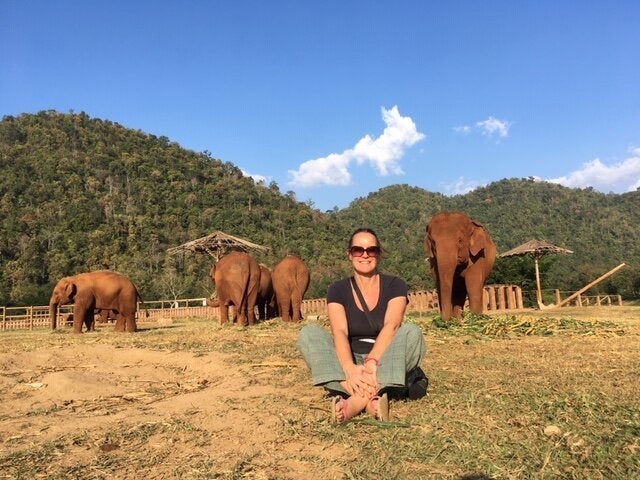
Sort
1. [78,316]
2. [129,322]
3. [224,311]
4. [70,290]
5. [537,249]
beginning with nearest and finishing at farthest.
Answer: [78,316], [70,290], [129,322], [224,311], [537,249]

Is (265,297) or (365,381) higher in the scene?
(265,297)

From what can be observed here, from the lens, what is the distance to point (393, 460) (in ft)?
7.92

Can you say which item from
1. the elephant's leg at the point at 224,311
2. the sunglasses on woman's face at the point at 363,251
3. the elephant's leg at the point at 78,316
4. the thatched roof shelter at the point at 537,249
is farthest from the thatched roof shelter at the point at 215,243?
the sunglasses on woman's face at the point at 363,251

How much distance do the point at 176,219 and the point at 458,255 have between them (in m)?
54.1

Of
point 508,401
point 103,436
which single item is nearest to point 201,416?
point 103,436

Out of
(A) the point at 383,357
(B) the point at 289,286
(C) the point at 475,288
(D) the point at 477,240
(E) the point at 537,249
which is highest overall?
(E) the point at 537,249

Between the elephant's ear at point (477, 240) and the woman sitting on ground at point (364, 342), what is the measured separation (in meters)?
6.94

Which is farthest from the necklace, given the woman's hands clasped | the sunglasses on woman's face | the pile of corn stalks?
the pile of corn stalks

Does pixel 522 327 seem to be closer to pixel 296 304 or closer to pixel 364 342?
pixel 364 342

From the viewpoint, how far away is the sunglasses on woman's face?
11.6ft

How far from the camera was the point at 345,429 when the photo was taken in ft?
9.48

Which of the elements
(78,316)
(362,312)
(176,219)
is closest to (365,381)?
(362,312)

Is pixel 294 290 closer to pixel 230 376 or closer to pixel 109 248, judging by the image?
pixel 230 376

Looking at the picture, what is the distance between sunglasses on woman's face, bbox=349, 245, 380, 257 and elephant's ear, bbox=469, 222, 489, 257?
7.00 m
